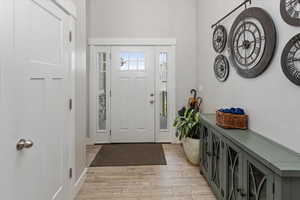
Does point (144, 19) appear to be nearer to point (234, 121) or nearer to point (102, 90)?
point (102, 90)

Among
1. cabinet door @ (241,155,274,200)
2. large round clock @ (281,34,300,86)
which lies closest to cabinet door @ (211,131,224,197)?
cabinet door @ (241,155,274,200)

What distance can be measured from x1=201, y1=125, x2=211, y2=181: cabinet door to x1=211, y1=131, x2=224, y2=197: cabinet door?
13 cm

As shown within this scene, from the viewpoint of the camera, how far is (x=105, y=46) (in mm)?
4559

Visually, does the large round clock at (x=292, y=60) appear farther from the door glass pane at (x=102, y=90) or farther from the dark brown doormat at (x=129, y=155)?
the door glass pane at (x=102, y=90)

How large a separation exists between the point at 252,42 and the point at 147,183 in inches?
82.3

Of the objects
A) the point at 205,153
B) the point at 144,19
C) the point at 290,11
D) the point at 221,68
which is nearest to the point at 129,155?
the point at 205,153

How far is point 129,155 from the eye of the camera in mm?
3816

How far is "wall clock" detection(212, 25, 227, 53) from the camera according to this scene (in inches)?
116

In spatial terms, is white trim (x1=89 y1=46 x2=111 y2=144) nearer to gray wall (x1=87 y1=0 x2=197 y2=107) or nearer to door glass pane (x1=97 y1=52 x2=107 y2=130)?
Result: door glass pane (x1=97 y1=52 x2=107 y2=130)

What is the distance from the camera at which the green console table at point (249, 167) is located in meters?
1.18

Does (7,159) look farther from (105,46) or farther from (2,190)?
(105,46)

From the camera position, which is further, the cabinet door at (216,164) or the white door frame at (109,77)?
the white door frame at (109,77)

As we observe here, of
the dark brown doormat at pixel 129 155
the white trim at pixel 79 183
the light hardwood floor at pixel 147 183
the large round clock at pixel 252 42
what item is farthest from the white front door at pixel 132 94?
the large round clock at pixel 252 42

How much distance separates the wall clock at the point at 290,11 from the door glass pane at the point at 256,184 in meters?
1.10
